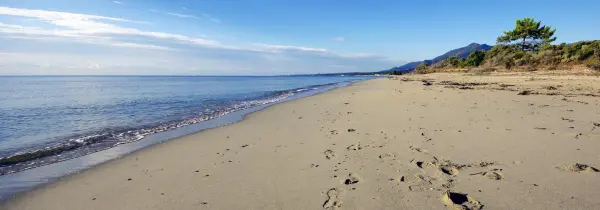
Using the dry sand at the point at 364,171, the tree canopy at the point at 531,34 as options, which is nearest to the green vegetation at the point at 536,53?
the tree canopy at the point at 531,34

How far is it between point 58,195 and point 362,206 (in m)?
4.31

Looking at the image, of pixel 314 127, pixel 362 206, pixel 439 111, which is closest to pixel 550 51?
pixel 439 111

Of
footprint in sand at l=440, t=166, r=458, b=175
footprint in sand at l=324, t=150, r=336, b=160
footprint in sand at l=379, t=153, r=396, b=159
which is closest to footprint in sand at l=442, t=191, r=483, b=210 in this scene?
footprint in sand at l=440, t=166, r=458, b=175

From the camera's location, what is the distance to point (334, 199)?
347 centimetres

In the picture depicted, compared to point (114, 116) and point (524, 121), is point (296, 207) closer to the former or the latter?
point (524, 121)

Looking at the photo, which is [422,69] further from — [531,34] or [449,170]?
[449,170]

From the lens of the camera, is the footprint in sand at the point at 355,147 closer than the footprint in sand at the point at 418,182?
No

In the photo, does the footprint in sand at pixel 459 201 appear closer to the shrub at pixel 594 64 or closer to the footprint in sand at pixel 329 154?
the footprint in sand at pixel 329 154

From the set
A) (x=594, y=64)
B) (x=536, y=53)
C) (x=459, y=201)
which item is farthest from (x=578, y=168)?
(x=536, y=53)

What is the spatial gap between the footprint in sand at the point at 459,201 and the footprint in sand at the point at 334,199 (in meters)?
1.17

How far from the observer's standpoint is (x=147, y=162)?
5.62 m

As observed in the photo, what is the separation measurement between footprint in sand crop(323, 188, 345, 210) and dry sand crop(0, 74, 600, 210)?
0.01 meters

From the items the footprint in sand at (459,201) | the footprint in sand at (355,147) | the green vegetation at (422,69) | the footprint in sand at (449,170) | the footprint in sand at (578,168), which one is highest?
the green vegetation at (422,69)

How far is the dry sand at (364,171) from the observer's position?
341 cm
